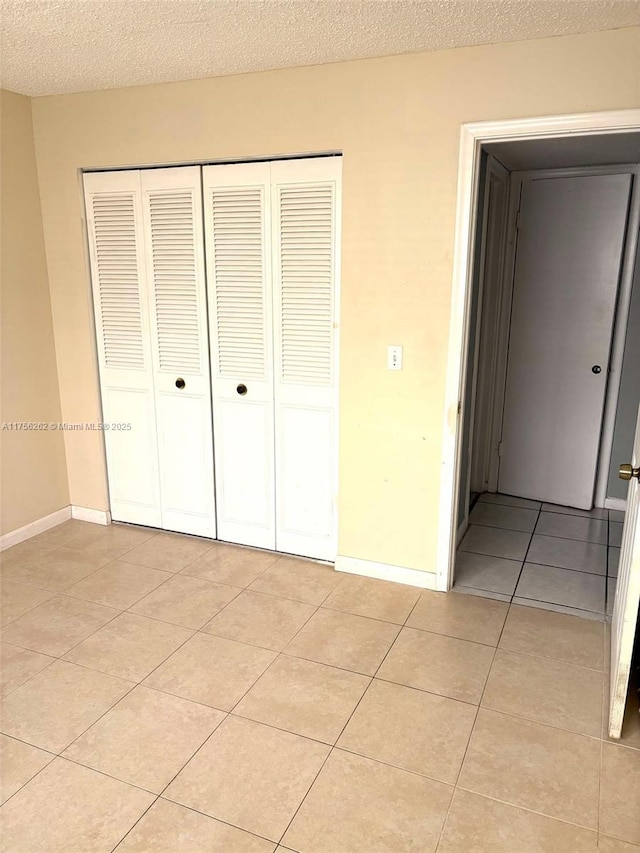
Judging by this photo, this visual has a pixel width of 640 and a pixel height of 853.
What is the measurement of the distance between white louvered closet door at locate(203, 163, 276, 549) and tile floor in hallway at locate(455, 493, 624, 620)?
1.13 meters

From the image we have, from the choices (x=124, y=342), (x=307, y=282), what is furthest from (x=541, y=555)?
(x=124, y=342)

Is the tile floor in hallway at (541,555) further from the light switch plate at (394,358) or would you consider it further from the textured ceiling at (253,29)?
the textured ceiling at (253,29)

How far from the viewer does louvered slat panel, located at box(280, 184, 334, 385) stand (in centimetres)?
284

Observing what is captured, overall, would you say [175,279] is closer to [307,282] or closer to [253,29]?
[307,282]

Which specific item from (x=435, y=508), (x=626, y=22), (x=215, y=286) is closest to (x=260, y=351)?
(x=215, y=286)

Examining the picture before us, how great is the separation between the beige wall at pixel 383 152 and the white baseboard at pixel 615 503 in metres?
1.69

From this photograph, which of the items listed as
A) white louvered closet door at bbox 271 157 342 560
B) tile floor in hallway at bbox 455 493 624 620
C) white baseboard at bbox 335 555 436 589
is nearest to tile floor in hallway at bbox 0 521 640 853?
white baseboard at bbox 335 555 436 589

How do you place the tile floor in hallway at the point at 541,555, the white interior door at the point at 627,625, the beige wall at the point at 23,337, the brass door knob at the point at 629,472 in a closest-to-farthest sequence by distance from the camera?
the white interior door at the point at 627,625 < the brass door knob at the point at 629,472 < the tile floor in hallway at the point at 541,555 < the beige wall at the point at 23,337

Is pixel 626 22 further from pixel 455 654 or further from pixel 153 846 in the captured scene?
pixel 153 846

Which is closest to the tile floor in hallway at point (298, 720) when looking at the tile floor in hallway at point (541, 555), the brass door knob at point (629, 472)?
the tile floor in hallway at point (541, 555)

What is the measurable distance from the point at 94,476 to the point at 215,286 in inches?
55.6

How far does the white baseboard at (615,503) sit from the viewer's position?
398cm

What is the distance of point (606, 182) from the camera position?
362cm

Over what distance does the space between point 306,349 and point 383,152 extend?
93 cm
